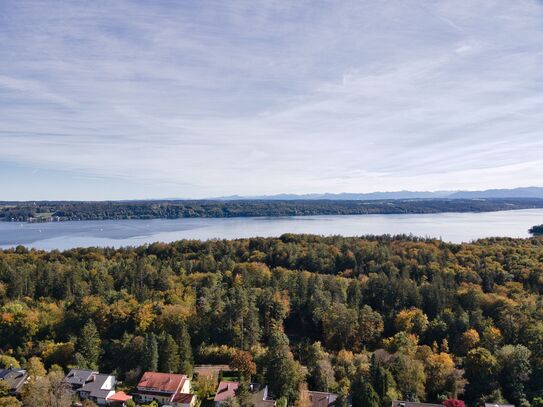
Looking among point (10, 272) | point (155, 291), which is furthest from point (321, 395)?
point (10, 272)

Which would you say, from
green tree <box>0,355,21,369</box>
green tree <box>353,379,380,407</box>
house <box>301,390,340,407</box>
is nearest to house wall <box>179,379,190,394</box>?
house <box>301,390,340,407</box>

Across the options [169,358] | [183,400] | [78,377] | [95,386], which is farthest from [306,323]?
[78,377]

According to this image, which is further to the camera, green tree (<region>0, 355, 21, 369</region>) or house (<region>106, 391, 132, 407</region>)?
green tree (<region>0, 355, 21, 369</region>)

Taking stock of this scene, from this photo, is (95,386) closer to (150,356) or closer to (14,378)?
(150,356)

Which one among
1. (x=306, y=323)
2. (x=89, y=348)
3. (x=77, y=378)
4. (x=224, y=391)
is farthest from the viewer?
(x=306, y=323)

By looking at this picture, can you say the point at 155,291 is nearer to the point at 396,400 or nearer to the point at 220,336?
the point at 220,336

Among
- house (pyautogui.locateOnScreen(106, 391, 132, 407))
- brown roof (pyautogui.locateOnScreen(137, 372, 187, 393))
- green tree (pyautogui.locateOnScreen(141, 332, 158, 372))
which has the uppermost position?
green tree (pyautogui.locateOnScreen(141, 332, 158, 372))

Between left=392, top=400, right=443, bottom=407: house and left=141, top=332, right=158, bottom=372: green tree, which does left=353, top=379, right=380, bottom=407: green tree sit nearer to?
left=392, top=400, right=443, bottom=407: house
